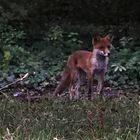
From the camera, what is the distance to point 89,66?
9891 mm

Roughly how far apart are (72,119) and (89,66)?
2799 mm

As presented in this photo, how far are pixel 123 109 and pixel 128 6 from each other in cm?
841

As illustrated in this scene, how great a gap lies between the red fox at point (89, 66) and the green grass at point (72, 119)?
1.08 metres

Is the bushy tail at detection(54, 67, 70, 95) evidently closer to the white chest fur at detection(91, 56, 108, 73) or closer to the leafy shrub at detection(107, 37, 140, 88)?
the white chest fur at detection(91, 56, 108, 73)

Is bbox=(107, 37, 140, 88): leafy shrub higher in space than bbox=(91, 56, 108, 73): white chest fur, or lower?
lower

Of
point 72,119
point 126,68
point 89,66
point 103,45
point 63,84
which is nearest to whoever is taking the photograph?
point 72,119

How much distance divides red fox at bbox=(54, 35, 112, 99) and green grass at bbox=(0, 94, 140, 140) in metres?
1.08

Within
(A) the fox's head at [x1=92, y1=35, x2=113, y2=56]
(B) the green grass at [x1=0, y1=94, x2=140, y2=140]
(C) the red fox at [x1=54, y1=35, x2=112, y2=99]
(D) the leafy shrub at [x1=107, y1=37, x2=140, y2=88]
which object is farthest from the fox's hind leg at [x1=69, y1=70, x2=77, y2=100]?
(D) the leafy shrub at [x1=107, y1=37, x2=140, y2=88]

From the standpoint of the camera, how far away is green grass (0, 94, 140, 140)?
20.2ft

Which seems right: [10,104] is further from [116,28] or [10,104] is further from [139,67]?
[116,28]

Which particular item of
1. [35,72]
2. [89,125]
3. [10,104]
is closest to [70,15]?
[35,72]

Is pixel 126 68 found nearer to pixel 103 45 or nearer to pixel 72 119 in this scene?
pixel 103 45

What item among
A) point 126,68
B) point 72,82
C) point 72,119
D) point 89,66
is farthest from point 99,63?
point 72,119

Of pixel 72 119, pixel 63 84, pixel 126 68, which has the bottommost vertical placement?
pixel 126 68
